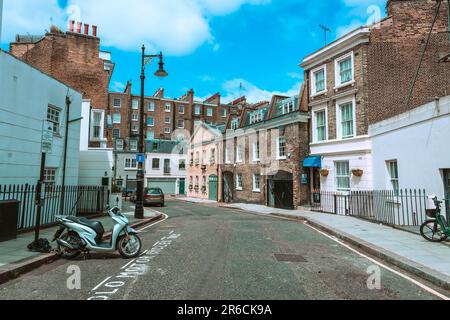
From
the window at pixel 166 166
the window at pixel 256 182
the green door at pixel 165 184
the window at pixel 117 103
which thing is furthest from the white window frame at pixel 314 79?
the window at pixel 117 103

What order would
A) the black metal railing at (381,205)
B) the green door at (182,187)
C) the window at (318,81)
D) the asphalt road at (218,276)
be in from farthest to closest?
the green door at (182,187)
the window at (318,81)
the black metal railing at (381,205)
the asphalt road at (218,276)

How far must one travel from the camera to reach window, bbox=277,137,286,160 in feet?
80.8

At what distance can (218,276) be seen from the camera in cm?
607

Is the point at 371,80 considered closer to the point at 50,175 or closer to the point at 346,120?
the point at 346,120

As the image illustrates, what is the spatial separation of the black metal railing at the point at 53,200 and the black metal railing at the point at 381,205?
13.0 m

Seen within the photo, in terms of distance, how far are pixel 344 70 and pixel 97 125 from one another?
16.8m

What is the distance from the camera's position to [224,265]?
6.92 metres

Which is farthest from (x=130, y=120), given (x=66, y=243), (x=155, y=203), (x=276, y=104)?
(x=66, y=243)

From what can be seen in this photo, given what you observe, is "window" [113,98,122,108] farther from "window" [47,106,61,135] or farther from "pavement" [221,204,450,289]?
"pavement" [221,204,450,289]

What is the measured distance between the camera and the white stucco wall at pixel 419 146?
11.1 meters

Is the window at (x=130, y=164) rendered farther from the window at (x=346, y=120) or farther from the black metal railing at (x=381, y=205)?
the window at (x=346, y=120)

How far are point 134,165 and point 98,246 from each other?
46.1 meters

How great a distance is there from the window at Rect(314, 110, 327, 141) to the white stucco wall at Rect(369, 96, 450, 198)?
5901 mm

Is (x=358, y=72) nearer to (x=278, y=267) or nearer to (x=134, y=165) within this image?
(x=278, y=267)
